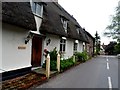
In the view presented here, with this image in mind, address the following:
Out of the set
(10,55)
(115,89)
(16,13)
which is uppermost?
(16,13)

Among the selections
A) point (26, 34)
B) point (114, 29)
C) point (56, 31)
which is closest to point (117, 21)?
point (114, 29)

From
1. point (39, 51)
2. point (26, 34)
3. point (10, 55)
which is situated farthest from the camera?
point (39, 51)

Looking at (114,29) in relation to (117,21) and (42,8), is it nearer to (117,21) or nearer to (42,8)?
(117,21)

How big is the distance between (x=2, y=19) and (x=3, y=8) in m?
0.85

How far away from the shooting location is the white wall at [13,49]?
12.3 meters

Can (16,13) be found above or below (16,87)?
above

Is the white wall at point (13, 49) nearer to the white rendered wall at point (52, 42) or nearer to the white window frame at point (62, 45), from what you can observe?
the white rendered wall at point (52, 42)

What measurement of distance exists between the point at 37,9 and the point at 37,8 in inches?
2.9

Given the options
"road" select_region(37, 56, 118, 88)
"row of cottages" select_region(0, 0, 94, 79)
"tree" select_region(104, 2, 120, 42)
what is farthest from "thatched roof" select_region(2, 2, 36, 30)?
"tree" select_region(104, 2, 120, 42)

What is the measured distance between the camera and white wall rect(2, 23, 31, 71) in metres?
12.3

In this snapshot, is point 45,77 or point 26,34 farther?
point 26,34

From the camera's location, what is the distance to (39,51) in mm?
19016

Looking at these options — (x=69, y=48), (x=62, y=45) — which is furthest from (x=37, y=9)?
(x=69, y=48)

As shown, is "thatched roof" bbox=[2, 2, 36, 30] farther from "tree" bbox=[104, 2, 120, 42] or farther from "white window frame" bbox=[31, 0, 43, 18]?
"tree" bbox=[104, 2, 120, 42]
